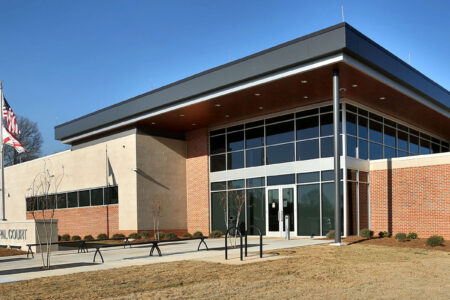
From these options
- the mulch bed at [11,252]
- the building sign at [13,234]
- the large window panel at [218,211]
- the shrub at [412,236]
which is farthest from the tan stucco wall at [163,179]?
the shrub at [412,236]

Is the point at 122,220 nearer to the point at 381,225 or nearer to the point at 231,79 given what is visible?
the point at 231,79

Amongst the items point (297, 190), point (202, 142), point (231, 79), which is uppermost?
point (231, 79)

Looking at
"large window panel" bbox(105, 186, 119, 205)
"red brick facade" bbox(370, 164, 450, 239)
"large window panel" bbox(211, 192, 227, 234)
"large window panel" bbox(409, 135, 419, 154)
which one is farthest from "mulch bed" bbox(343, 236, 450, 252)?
"large window panel" bbox(105, 186, 119, 205)

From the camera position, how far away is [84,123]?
2969 cm

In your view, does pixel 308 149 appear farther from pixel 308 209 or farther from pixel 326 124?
pixel 308 209

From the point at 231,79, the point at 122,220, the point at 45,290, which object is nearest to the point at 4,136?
the point at 122,220

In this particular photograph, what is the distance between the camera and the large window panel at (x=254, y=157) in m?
24.8

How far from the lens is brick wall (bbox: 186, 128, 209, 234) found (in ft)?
90.8

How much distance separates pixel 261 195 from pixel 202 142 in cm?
560

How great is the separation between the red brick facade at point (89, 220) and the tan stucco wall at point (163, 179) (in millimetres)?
2271

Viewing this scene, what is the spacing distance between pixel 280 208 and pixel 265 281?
1375 cm

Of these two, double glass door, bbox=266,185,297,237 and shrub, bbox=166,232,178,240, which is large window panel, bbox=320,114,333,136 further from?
shrub, bbox=166,232,178,240

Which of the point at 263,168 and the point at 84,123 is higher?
the point at 84,123

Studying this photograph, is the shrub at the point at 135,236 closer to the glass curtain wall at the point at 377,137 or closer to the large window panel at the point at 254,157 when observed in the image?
the large window panel at the point at 254,157
